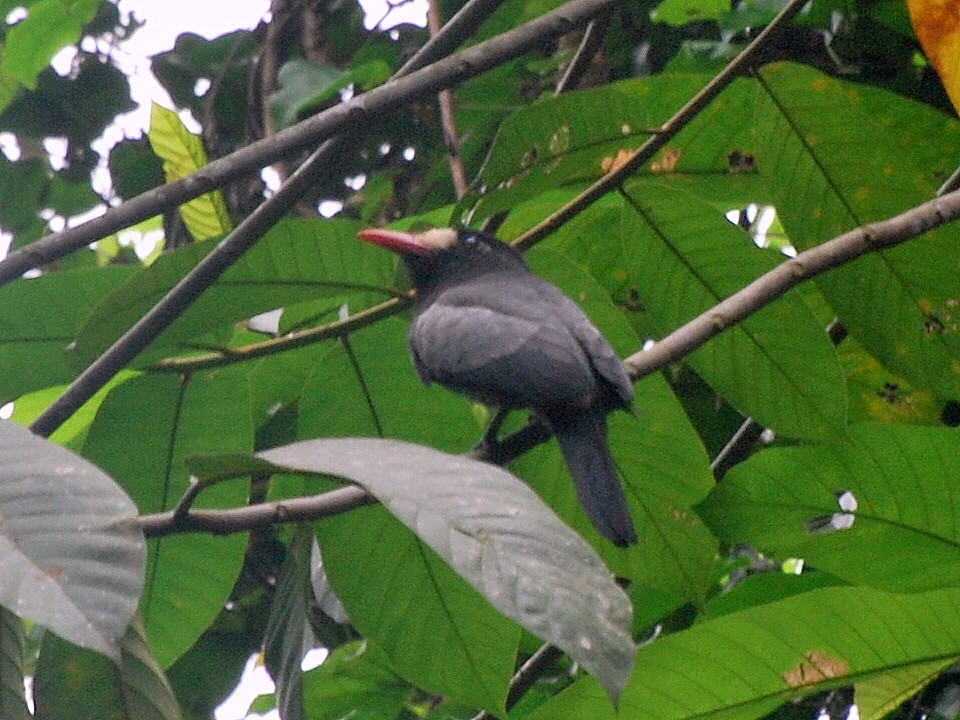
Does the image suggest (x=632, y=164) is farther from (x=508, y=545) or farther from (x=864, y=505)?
(x=508, y=545)

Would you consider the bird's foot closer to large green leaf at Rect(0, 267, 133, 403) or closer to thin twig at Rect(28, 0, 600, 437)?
thin twig at Rect(28, 0, 600, 437)

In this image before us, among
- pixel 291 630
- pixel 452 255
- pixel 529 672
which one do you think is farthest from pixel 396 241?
pixel 529 672

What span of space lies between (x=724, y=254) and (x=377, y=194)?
191 centimetres

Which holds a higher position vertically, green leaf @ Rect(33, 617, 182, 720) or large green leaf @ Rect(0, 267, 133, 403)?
large green leaf @ Rect(0, 267, 133, 403)

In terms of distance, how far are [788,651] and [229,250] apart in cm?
99

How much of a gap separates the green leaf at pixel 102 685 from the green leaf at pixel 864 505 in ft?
2.84

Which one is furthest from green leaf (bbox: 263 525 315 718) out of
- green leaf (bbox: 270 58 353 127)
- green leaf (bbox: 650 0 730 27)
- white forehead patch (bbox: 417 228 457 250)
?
green leaf (bbox: 650 0 730 27)

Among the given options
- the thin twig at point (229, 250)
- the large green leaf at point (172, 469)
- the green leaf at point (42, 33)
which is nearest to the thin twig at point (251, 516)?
the thin twig at point (229, 250)

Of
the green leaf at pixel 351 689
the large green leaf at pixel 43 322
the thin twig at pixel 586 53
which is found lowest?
the green leaf at pixel 351 689

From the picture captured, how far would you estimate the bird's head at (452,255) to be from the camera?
267 centimetres

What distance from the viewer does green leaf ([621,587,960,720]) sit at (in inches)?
74.3

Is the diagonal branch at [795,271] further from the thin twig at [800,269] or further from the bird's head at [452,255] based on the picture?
the bird's head at [452,255]

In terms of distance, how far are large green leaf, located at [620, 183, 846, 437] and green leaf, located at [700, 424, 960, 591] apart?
12 centimetres

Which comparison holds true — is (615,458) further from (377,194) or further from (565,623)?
(377,194)
